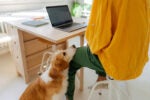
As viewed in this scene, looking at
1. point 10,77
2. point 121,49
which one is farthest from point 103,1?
point 10,77

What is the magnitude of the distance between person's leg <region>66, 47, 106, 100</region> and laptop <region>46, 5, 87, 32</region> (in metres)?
0.36

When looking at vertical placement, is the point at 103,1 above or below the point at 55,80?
above

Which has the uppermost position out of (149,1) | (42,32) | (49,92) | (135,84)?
(149,1)

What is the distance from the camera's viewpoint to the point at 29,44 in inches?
74.4

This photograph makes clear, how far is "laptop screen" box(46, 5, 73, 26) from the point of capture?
1592 millimetres

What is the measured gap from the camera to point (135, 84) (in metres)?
1.91

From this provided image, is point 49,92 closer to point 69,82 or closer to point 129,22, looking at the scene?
point 69,82

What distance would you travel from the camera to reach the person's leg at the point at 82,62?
1.13 m

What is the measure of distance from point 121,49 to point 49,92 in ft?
2.39

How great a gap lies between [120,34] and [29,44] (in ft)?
4.31

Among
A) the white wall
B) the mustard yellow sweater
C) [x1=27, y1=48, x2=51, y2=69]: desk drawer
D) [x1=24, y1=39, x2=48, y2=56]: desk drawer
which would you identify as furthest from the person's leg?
the white wall

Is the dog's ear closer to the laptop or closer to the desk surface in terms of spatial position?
the desk surface

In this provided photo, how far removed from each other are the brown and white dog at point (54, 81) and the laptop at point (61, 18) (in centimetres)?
35

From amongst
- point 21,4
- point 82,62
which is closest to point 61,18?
point 82,62
